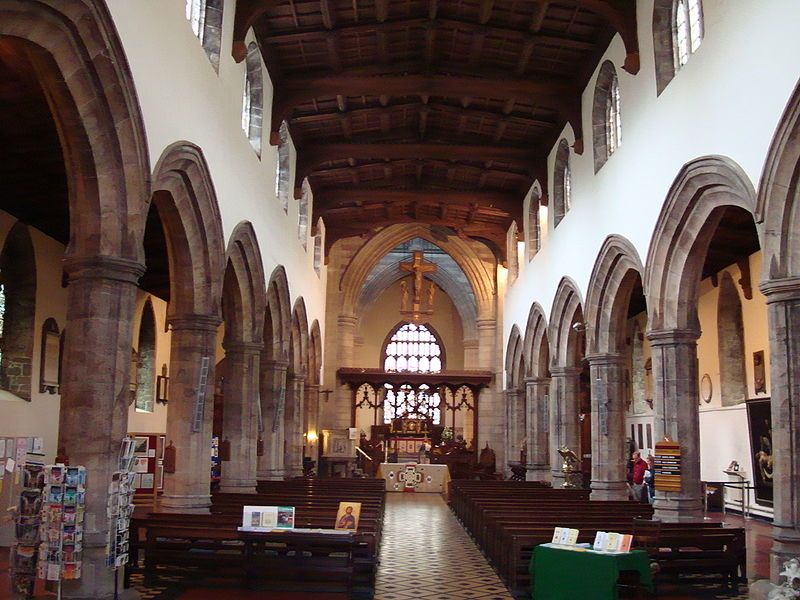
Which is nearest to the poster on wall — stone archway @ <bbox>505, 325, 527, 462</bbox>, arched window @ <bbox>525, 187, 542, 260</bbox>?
arched window @ <bbox>525, 187, 542, 260</bbox>

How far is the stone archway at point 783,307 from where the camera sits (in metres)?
8.27

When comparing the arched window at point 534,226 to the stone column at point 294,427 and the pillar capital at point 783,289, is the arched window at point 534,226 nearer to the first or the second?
the stone column at point 294,427

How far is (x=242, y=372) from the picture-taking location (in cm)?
1416

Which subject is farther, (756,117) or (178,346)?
(178,346)

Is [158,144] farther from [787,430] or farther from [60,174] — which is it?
[787,430]

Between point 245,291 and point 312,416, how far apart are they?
11.7 m

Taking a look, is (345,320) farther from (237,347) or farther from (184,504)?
(184,504)

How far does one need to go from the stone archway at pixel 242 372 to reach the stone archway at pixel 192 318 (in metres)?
2.38

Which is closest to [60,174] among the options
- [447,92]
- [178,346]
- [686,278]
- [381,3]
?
[178,346]

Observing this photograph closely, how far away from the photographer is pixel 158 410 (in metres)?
21.0

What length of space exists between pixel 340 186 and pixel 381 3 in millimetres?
9992

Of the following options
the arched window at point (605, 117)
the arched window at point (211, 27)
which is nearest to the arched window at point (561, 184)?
the arched window at point (605, 117)

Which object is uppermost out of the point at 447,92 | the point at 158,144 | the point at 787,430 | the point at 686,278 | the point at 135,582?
the point at 447,92

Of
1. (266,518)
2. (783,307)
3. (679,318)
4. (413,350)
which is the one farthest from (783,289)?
(413,350)
